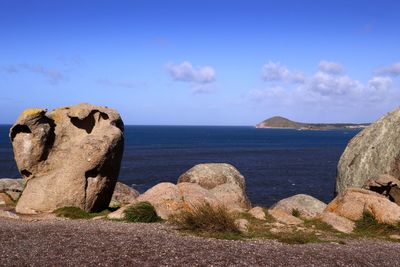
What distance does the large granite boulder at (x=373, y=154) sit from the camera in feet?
85.2

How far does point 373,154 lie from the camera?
2709cm

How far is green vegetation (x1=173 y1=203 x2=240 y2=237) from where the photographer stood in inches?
651

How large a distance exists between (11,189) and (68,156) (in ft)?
29.3

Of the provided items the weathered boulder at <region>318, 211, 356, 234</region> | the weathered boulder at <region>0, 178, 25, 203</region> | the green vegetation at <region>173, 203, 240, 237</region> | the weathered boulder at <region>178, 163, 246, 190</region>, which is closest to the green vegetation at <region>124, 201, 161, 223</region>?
the green vegetation at <region>173, 203, 240, 237</region>

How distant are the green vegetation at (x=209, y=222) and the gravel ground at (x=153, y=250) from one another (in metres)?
0.67

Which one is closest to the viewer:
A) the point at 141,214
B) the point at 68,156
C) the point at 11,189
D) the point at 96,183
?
the point at 141,214

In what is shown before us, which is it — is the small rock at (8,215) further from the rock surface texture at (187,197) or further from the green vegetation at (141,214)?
the rock surface texture at (187,197)

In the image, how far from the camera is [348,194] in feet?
70.9

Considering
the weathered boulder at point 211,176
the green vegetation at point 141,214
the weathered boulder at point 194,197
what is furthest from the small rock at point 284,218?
the weathered boulder at point 211,176

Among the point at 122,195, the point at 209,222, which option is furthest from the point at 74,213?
the point at 122,195

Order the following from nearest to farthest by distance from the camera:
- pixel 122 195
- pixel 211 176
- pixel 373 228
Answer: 1. pixel 373 228
2. pixel 211 176
3. pixel 122 195

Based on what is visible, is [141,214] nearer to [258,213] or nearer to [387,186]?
[258,213]

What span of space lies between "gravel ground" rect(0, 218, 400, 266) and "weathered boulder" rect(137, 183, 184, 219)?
262 cm

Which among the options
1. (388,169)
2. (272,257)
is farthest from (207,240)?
(388,169)
